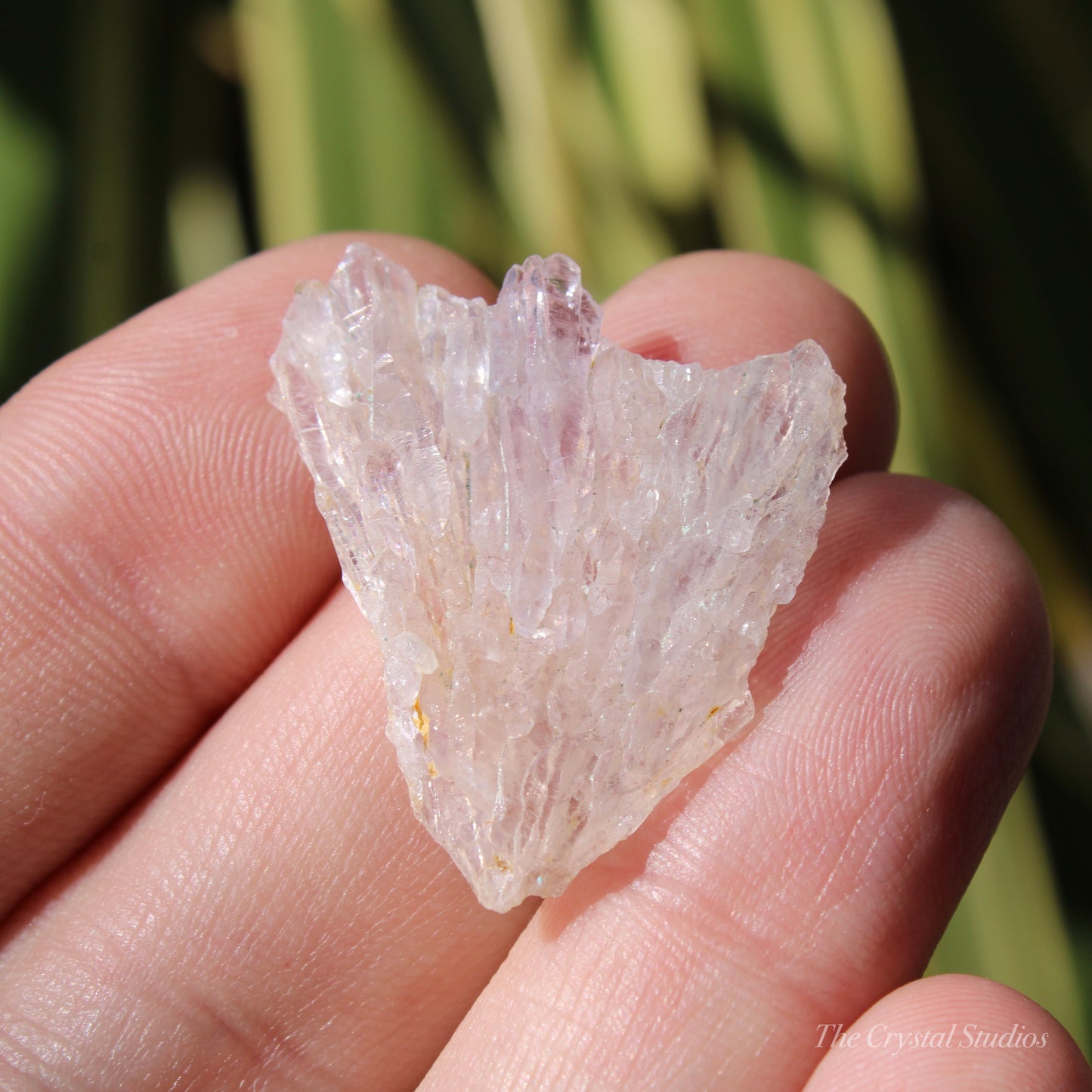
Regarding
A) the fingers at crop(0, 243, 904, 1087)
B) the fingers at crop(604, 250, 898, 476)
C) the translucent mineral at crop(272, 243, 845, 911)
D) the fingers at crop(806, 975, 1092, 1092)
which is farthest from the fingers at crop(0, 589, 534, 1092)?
the fingers at crop(604, 250, 898, 476)

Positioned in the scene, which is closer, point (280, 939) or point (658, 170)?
point (280, 939)

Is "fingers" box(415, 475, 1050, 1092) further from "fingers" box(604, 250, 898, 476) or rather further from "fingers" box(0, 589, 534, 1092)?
"fingers" box(604, 250, 898, 476)

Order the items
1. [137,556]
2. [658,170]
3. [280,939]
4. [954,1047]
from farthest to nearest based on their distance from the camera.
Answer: [658,170], [137,556], [280,939], [954,1047]

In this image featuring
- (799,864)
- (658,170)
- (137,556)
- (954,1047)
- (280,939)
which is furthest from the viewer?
(658,170)

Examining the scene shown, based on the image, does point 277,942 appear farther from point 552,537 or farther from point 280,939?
point 552,537

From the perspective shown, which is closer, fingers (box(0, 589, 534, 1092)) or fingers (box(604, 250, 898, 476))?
fingers (box(0, 589, 534, 1092))

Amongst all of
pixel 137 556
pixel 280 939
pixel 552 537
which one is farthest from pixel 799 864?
pixel 137 556
